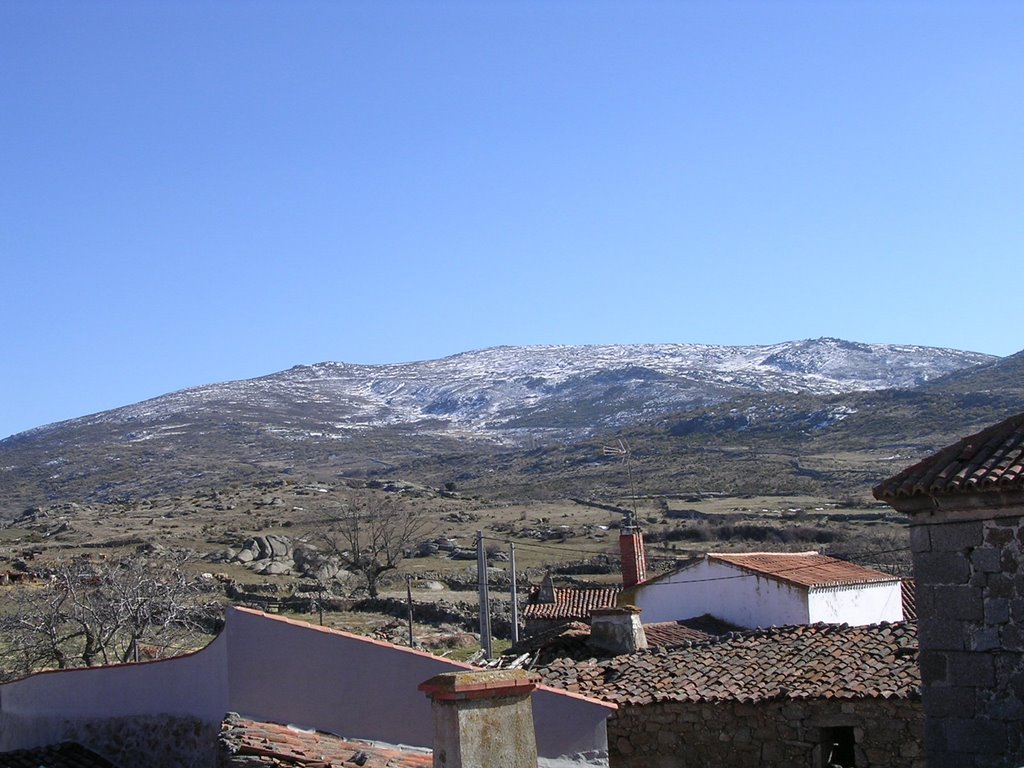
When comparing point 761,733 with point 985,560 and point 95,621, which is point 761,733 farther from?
point 95,621

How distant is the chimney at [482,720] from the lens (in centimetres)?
763

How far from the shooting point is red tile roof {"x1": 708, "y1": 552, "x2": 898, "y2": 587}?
79.6ft

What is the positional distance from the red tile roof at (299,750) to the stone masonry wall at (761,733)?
5952 mm

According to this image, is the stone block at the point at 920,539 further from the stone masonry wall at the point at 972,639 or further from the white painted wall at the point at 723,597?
the white painted wall at the point at 723,597

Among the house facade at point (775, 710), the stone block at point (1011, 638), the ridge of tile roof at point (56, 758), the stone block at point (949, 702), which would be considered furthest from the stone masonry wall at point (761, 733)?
the ridge of tile roof at point (56, 758)

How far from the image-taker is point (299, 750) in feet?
30.6

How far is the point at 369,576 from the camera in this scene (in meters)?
52.2

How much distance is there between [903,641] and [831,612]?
777cm

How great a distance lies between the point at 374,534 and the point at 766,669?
47.8m

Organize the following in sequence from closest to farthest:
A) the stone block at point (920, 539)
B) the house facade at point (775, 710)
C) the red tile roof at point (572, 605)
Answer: the stone block at point (920, 539) < the house facade at point (775, 710) < the red tile roof at point (572, 605)

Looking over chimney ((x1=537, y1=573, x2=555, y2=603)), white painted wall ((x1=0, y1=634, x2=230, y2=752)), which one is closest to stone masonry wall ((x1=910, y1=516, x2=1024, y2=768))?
white painted wall ((x1=0, y1=634, x2=230, y2=752))

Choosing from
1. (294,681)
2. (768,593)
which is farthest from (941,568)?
(768,593)

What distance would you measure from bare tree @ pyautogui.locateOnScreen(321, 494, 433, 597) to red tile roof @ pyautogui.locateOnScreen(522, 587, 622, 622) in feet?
62.5

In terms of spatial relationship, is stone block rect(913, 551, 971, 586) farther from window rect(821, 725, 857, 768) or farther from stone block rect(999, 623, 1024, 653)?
window rect(821, 725, 857, 768)
